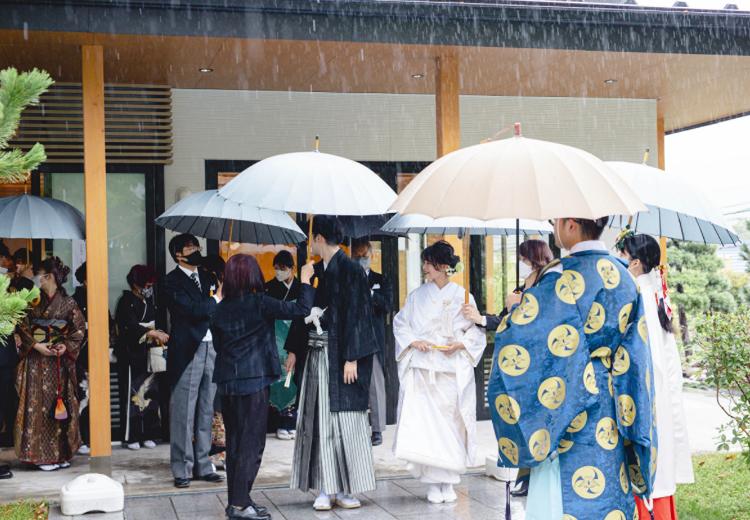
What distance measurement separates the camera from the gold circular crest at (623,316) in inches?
148

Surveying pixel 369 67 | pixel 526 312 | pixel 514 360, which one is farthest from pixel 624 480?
pixel 369 67

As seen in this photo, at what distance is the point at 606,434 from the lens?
12.3ft

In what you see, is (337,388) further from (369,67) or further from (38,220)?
(369,67)

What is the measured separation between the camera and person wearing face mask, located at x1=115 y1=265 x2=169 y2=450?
862 cm

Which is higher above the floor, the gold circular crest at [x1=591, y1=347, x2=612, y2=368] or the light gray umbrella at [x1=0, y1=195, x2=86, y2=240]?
the light gray umbrella at [x1=0, y1=195, x2=86, y2=240]

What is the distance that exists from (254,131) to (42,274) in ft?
9.30

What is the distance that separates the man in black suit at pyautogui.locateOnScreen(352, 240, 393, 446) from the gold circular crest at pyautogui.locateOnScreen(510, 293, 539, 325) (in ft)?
15.5

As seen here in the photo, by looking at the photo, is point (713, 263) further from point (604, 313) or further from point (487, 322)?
point (604, 313)

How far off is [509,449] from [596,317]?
0.63 meters

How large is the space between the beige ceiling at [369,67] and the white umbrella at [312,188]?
149 cm

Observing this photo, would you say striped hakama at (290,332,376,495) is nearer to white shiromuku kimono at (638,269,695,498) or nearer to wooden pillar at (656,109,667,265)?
white shiromuku kimono at (638,269,695,498)

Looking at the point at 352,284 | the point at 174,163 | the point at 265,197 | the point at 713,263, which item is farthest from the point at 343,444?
the point at 713,263

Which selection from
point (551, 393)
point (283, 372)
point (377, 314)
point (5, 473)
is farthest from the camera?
point (283, 372)

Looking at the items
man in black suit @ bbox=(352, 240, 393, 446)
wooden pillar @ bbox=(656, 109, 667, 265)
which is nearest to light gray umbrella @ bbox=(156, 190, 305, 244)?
man in black suit @ bbox=(352, 240, 393, 446)
